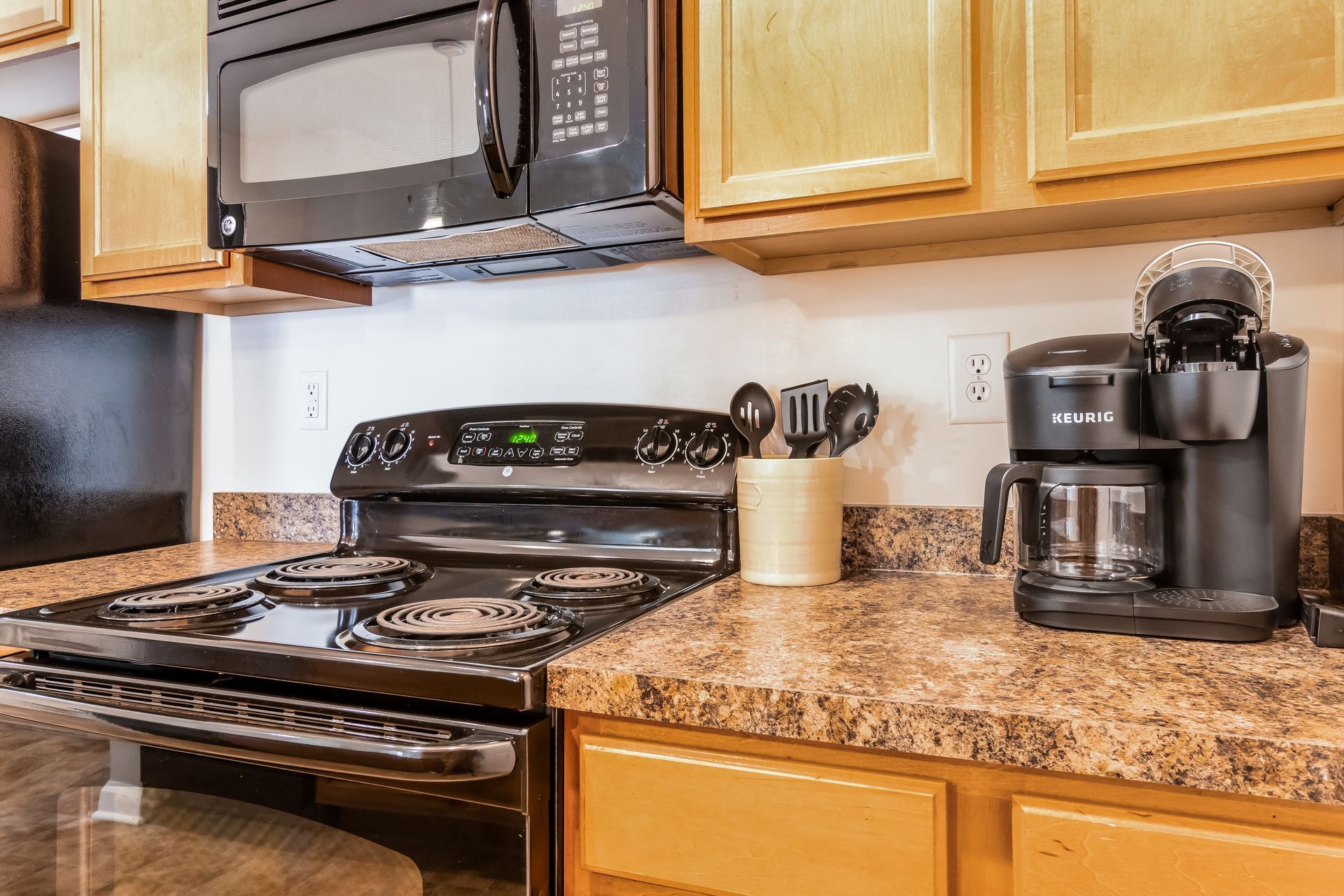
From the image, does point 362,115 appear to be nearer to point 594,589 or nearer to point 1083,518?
point 594,589

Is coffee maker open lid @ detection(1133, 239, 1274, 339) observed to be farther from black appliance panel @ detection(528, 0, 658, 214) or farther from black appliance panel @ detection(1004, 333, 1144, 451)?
black appliance panel @ detection(528, 0, 658, 214)

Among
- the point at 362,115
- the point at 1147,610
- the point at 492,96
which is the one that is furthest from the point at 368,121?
the point at 1147,610

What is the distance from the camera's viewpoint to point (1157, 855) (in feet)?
1.94

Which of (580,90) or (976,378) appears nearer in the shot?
(580,90)

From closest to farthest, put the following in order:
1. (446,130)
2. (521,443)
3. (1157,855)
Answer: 1. (1157,855)
2. (446,130)
3. (521,443)

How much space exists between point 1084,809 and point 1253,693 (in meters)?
0.18

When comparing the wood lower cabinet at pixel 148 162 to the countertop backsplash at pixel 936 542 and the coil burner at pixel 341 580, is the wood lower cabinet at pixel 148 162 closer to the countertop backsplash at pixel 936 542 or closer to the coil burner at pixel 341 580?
the coil burner at pixel 341 580

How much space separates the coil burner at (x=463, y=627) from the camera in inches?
32.3

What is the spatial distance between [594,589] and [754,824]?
1.41ft

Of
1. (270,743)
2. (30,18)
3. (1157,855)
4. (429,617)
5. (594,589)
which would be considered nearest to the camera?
(1157,855)

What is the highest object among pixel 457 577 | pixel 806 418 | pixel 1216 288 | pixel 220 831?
pixel 1216 288

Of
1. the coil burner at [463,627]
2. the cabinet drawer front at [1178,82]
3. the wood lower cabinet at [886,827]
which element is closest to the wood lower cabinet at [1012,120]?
the cabinet drawer front at [1178,82]

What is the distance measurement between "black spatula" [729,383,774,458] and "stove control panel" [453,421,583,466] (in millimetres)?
268

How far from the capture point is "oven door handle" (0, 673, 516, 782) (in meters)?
0.72
